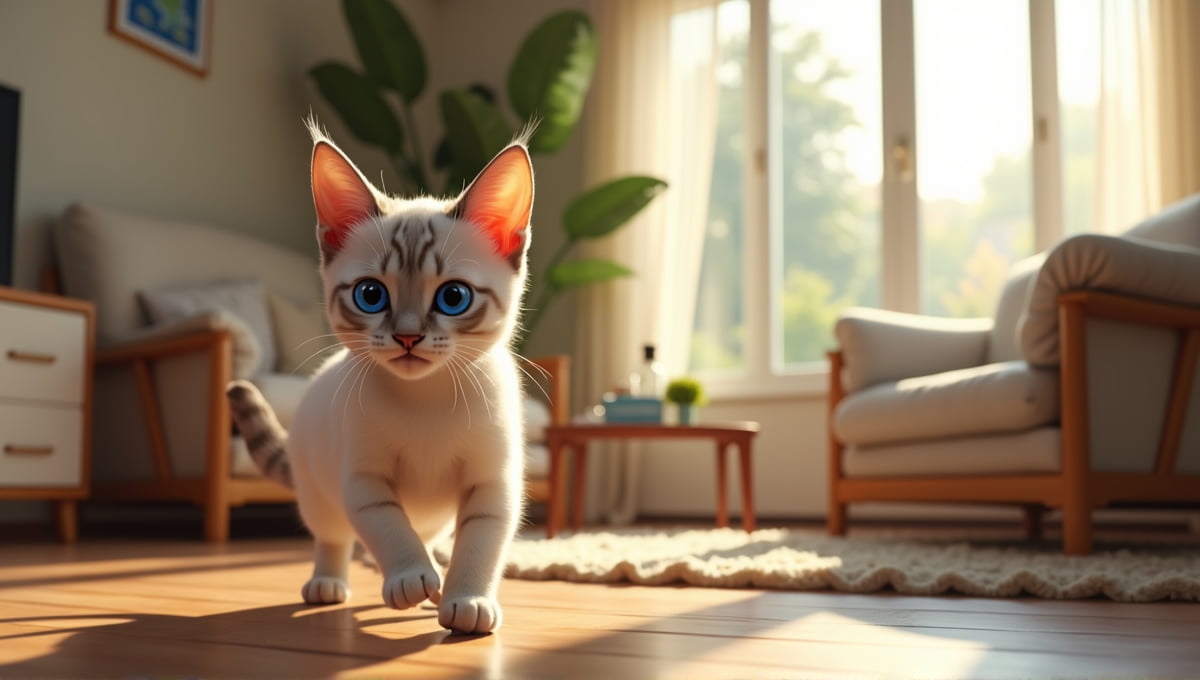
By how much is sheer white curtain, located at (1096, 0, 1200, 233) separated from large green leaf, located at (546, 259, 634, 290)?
200cm

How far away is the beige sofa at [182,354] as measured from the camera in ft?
10.1

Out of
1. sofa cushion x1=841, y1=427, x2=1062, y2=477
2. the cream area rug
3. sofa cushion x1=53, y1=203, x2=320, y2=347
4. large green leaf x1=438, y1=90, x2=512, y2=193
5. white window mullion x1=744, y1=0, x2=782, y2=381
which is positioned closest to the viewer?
the cream area rug

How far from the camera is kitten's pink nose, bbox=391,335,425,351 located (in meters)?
1.07

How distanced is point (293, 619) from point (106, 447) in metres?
2.49

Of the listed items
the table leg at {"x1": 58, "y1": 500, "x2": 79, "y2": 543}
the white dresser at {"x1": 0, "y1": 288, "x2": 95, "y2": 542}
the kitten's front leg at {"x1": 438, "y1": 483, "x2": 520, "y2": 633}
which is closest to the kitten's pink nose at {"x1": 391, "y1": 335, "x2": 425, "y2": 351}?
the kitten's front leg at {"x1": 438, "y1": 483, "x2": 520, "y2": 633}

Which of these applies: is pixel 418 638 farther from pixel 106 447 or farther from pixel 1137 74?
pixel 1137 74

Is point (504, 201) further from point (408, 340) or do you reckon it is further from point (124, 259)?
point (124, 259)

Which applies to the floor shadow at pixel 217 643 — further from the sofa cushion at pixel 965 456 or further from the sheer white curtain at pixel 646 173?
the sheer white curtain at pixel 646 173

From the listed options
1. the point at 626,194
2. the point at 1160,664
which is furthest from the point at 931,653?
the point at 626,194

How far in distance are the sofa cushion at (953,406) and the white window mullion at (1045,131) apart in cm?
156

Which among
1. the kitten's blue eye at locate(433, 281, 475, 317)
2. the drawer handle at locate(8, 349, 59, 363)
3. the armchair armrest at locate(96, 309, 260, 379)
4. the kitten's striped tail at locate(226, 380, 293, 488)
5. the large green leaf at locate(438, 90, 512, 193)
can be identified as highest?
the large green leaf at locate(438, 90, 512, 193)

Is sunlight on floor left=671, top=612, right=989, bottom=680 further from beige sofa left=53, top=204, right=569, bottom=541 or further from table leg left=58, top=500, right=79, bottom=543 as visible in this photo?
table leg left=58, top=500, right=79, bottom=543

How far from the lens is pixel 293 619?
4.21ft

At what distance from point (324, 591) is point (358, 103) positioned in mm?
3335
